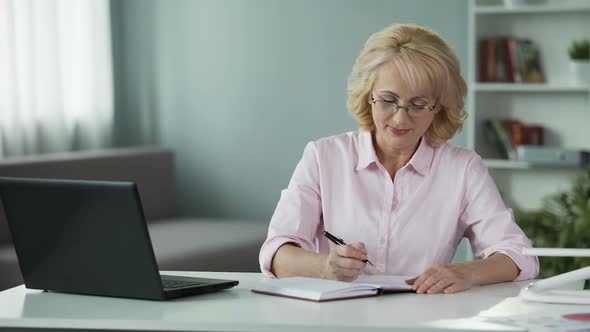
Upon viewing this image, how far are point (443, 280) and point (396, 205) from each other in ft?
1.45

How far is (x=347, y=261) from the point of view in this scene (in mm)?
2041

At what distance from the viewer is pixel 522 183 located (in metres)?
4.99

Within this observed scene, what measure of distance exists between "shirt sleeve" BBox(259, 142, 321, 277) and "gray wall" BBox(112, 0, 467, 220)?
9.16 ft

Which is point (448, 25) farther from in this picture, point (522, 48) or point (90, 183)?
point (90, 183)

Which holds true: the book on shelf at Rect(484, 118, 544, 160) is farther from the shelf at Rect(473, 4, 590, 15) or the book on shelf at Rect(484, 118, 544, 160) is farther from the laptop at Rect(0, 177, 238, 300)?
the laptop at Rect(0, 177, 238, 300)

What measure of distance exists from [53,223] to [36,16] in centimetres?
320

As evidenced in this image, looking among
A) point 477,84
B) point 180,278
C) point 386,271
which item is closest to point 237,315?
point 180,278

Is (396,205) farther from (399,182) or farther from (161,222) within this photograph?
(161,222)

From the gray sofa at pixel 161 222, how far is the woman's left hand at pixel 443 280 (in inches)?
82.1

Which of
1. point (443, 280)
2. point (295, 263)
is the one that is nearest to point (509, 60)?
point (295, 263)

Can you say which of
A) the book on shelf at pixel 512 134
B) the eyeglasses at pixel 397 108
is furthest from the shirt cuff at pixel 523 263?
the book on shelf at pixel 512 134

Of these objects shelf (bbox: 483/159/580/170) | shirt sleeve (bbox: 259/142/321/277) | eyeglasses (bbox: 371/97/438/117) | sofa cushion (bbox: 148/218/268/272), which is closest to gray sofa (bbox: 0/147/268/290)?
sofa cushion (bbox: 148/218/268/272)

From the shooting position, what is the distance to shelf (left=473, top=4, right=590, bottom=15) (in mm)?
4574

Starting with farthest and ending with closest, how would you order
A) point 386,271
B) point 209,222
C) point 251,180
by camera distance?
point 251,180 → point 209,222 → point 386,271
